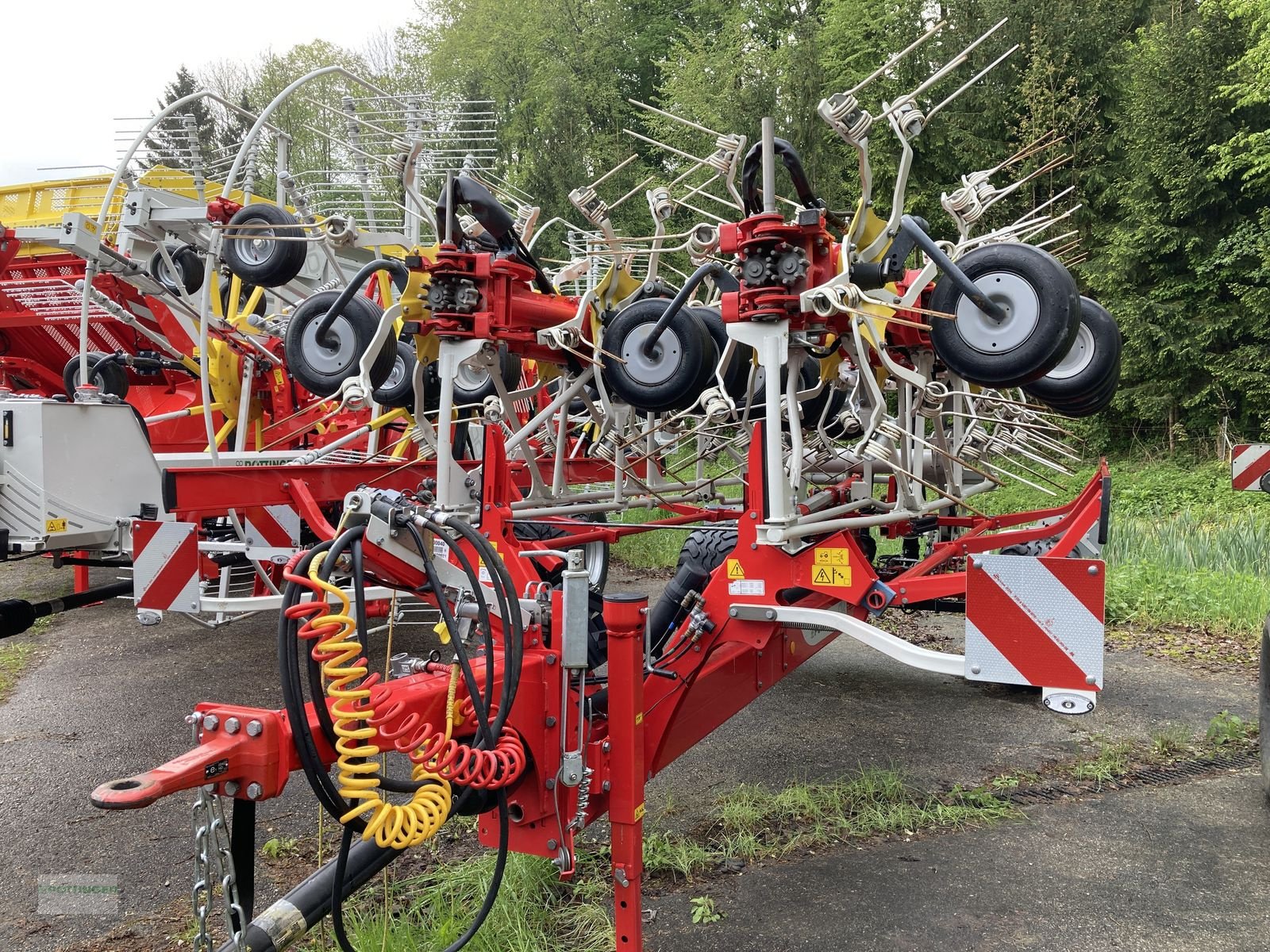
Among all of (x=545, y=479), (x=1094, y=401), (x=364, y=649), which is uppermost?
(x=1094, y=401)

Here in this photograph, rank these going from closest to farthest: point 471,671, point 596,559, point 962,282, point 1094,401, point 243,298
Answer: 1. point 471,671
2. point 962,282
3. point 1094,401
4. point 596,559
5. point 243,298

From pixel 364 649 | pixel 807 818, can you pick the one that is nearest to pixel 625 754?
pixel 364 649

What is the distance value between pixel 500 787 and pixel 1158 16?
19753 millimetres

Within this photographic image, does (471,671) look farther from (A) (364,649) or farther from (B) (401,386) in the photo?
(B) (401,386)

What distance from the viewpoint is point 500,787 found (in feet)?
7.72

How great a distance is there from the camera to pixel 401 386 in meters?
5.84

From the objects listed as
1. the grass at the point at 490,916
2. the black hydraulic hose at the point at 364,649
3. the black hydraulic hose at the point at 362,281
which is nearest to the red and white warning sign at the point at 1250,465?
the grass at the point at 490,916

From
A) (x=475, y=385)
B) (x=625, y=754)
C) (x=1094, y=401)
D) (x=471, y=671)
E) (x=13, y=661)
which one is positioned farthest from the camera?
(x=13, y=661)

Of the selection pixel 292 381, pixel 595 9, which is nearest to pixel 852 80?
pixel 595 9

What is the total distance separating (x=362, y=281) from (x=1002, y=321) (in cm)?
266

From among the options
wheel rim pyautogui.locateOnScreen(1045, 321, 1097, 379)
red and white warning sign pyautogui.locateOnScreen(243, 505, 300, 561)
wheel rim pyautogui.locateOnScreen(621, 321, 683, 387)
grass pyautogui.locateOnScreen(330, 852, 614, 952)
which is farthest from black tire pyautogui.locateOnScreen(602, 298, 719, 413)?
red and white warning sign pyautogui.locateOnScreen(243, 505, 300, 561)

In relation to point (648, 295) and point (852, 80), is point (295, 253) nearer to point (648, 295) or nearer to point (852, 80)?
point (648, 295)

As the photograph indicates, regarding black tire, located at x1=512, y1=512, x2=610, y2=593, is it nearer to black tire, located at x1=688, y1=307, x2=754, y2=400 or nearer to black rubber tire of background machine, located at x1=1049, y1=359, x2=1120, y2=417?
black tire, located at x1=688, y1=307, x2=754, y2=400

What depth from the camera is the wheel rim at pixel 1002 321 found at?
2994mm
